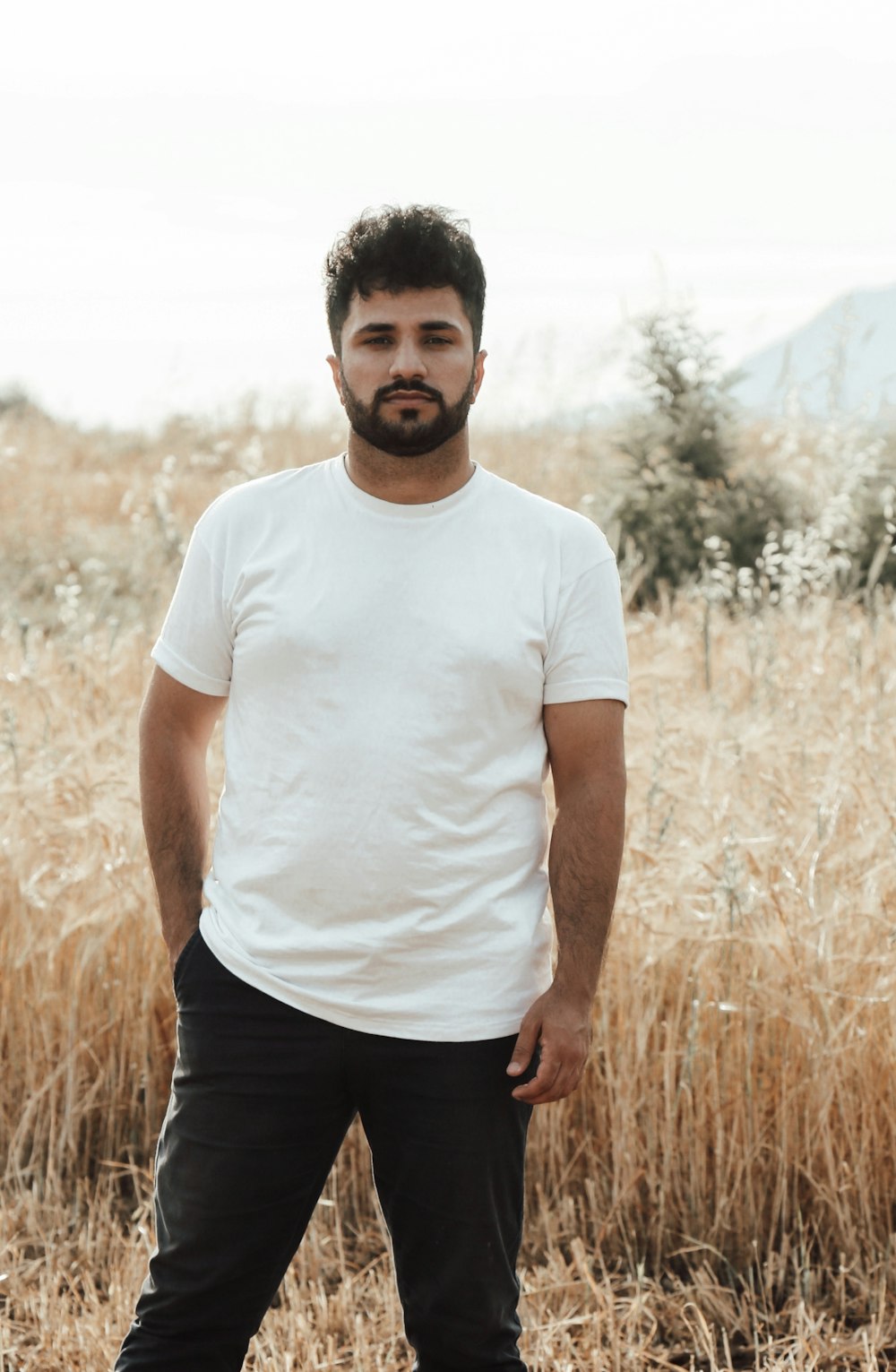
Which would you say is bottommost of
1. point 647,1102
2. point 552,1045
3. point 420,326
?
point 647,1102

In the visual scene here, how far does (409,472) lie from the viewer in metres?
2.12

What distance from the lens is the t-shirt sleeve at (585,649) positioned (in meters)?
2.09

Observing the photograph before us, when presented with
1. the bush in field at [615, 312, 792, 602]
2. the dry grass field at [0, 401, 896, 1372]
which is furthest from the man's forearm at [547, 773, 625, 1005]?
the bush in field at [615, 312, 792, 602]

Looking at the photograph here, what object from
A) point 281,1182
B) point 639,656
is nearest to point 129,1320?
point 281,1182

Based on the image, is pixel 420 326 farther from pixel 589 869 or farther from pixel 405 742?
pixel 589 869

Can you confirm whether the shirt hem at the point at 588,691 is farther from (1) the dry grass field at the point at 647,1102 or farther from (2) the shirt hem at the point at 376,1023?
(1) the dry grass field at the point at 647,1102

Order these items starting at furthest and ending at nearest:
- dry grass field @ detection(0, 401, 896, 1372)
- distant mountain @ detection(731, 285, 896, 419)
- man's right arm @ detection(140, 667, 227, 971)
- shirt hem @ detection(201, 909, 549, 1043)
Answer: distant mountain @ detection(731, 285, 896, 419) < dry grass field @ detection(0, 401, 896, 1372) < man's right arm @ detection(140, 667, 227, 971) < shirt hem @ detection(201, 909, 549, 1043)

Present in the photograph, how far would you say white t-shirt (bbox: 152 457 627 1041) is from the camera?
2.04 metres

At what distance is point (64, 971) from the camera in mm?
3592

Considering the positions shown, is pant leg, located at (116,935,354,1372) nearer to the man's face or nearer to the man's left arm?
the man's left arm

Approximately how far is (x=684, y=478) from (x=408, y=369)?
727cm

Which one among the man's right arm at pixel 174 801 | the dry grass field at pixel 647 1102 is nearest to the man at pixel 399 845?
the man's right arm at pixel 174 801

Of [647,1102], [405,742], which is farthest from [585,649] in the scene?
[647,1102]

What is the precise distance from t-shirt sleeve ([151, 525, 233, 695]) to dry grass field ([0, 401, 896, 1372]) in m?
1.36
